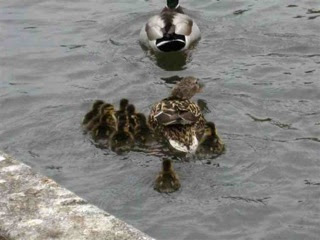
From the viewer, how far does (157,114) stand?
763 cm

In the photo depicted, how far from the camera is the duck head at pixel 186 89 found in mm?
8109

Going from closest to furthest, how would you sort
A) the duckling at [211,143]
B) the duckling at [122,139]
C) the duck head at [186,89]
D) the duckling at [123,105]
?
1. the duckling at [211,143]
2. the duckling at [122,139]
3. the duckling at [123,105]
4. the duck head at [186,89]

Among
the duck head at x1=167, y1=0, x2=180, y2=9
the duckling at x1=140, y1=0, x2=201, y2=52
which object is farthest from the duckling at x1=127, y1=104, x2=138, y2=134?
the duck head at x1=167, y1=0, x2=180, y2=9

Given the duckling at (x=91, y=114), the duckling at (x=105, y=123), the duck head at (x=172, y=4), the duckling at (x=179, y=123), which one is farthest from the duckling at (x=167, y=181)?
the duck head at (x=172, y=4)

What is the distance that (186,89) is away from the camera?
8.19m

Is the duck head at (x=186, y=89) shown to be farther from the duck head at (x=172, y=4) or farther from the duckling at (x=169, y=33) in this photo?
the duck head at (x=172, y=4)

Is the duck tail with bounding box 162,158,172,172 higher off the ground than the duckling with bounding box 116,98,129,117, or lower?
higher

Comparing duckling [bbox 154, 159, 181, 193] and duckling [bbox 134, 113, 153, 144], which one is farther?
duckling [bbox 134, 113, 153, 144]

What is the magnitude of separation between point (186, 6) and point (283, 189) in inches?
228

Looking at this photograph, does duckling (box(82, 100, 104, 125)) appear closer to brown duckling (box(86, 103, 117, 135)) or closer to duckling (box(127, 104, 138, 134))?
brown duckling (box(86, 103, 117, 135))

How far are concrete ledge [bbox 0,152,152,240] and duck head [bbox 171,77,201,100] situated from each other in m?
4.10

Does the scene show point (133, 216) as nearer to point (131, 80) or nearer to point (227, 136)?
point (227, 136)

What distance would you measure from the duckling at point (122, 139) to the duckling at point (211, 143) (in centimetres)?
66

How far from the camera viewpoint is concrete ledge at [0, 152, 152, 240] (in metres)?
3.62
